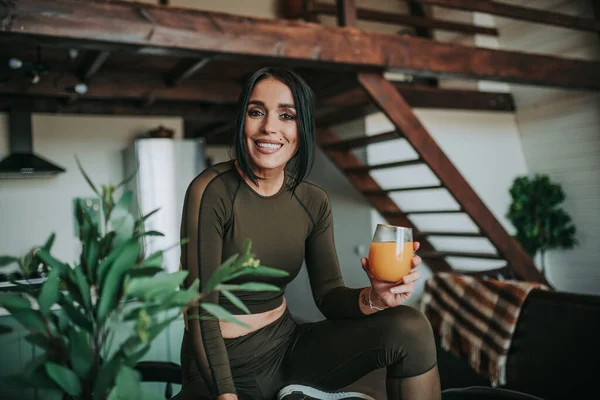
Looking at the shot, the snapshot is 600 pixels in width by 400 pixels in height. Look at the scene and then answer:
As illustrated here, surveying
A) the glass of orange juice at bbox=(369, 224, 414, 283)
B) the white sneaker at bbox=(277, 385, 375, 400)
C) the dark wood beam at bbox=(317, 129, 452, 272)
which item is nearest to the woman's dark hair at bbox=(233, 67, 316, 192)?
the glass of orange juice at bbox=(369, 224, 414, 283)

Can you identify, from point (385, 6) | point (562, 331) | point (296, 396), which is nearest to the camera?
point (296, 396)

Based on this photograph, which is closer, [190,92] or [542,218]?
[190,92]

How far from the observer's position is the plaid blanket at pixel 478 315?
2.79m

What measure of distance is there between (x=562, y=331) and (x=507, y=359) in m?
0.50

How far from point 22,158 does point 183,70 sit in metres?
1.62

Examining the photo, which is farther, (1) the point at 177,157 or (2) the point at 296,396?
(1) the point at 177,157

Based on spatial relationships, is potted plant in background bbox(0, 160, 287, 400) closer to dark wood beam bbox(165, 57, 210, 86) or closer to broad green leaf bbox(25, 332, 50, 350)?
broad green leaf bbox(25, 332, 50, 350)

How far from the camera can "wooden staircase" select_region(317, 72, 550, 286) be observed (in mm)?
3842

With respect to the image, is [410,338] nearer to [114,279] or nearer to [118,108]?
[114,279]

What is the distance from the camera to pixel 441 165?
13.1 ft

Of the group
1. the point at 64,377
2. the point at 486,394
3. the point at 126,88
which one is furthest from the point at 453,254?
the point at 64,377

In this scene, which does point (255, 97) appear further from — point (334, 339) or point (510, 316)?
point (510, 316)

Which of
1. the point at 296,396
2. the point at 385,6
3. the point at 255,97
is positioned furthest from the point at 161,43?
the point at 385,6

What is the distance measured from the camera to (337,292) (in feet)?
5.52
